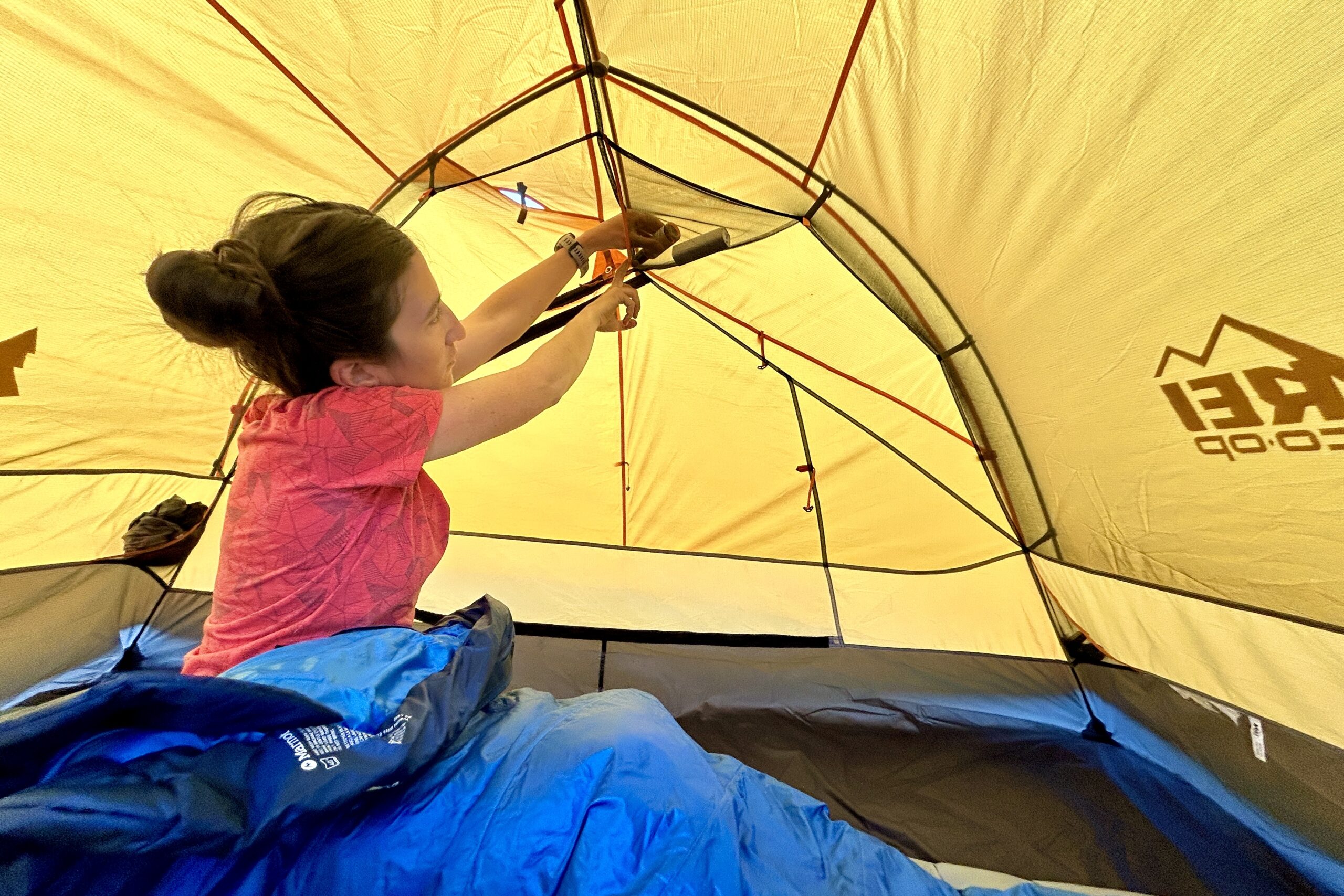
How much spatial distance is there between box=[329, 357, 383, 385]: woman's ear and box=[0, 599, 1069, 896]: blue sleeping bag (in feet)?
1.01

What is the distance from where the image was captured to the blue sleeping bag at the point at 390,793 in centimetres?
49

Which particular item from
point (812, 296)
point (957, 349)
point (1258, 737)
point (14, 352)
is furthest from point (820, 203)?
point (14, 352)

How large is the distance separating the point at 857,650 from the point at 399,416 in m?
1.32

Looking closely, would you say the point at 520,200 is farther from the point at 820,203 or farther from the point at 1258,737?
the point at 1258,737

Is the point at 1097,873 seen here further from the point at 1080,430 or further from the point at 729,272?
the point at 729,272

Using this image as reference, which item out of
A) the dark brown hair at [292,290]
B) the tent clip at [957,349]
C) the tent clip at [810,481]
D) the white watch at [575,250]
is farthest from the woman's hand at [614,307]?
the tent clip at [810,481]

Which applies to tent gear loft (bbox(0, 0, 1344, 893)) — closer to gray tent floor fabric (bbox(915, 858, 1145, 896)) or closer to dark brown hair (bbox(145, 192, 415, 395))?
gray tent floor fabric (bbox(915, 858, 1145, 896))

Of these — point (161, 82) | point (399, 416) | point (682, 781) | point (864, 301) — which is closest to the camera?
point (682, 781)

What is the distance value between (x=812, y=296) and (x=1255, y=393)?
32.3 inches

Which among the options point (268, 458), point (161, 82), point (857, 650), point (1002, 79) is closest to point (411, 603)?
point (268, 458)

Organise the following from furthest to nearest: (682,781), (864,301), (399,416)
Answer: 1. (864,301)
2. (399,416)
3. (682,781)

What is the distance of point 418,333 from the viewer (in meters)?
0.93

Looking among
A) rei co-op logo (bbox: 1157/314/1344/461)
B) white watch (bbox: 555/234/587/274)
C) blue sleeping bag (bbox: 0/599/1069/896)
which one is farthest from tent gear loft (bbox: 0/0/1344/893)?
blue sleeping bag (bbox: 0/599/1069/896)

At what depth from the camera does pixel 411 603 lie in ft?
3.08
